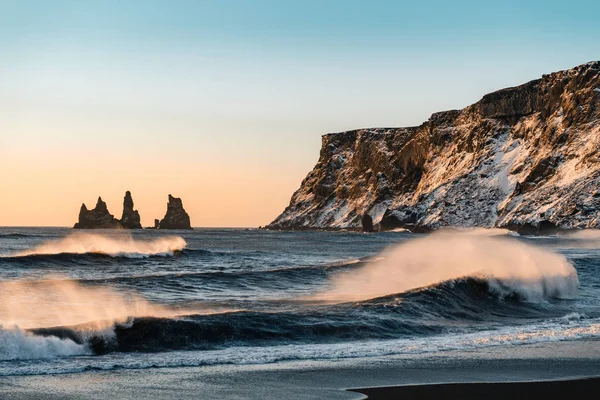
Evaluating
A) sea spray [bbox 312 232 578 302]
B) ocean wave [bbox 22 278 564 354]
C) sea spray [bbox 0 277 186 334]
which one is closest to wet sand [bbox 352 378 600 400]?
ocean wave [bbox 22 278 564 354]

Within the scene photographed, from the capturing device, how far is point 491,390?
505 inches

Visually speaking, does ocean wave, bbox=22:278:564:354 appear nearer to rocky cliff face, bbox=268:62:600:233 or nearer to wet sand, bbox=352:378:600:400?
wet sand, bbox=352:378:600:400

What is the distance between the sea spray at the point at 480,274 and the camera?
97.0ft

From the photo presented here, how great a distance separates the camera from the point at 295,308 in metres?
24.1

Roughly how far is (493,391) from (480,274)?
58.3 feet

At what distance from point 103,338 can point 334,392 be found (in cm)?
661

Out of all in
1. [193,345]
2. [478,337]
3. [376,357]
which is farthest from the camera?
[478,337]

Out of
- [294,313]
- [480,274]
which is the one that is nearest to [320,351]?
[294,313]

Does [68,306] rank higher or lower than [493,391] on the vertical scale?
higher

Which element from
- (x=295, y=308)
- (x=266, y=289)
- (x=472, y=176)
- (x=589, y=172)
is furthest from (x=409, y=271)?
(x=472, y=176)

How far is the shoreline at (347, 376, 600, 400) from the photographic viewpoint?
40.9 ft

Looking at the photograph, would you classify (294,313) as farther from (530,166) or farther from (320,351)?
(530,166)

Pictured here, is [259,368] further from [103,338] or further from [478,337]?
[478,337]

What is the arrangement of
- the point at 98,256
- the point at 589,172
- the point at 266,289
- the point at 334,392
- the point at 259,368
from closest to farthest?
1. the point at 334,392
2. the point at 259,368
3. the point at 266,289
4. the point at 98,256
5. the point at 589,172
